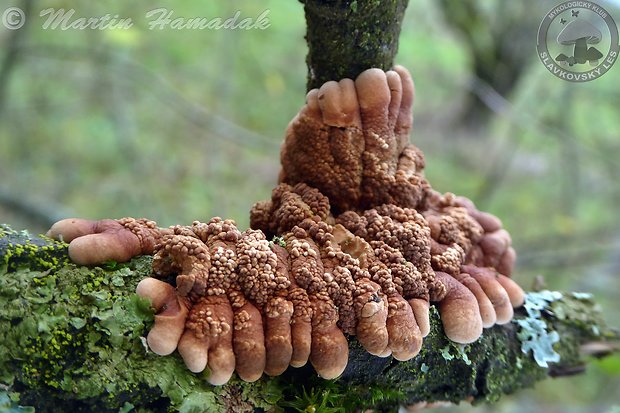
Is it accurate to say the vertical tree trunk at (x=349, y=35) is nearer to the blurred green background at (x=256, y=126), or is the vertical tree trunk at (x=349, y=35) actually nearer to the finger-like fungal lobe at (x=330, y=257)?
the finger-like fungal lobe at (x=330, y=257)

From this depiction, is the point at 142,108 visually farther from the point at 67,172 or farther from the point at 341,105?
the point at 341,105

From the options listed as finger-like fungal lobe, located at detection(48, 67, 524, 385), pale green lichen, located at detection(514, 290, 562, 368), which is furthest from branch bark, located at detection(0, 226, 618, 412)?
pale green lichen, located at detection(514, 290, 562, 368)

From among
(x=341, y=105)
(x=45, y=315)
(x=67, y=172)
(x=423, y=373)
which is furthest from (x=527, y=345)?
(x=67, y=172)

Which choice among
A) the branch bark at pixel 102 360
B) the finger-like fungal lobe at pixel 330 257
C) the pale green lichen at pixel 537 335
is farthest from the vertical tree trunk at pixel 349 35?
the pale green lichen at pixel 537 335

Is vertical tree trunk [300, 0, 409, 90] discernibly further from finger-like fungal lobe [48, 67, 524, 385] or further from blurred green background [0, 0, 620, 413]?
blurred green background [0, 0, 620, 413]

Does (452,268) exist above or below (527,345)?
above

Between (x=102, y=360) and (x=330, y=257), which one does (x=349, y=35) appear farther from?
(x=102, y=360)

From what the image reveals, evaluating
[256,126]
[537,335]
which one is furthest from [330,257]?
A: [256,126]
